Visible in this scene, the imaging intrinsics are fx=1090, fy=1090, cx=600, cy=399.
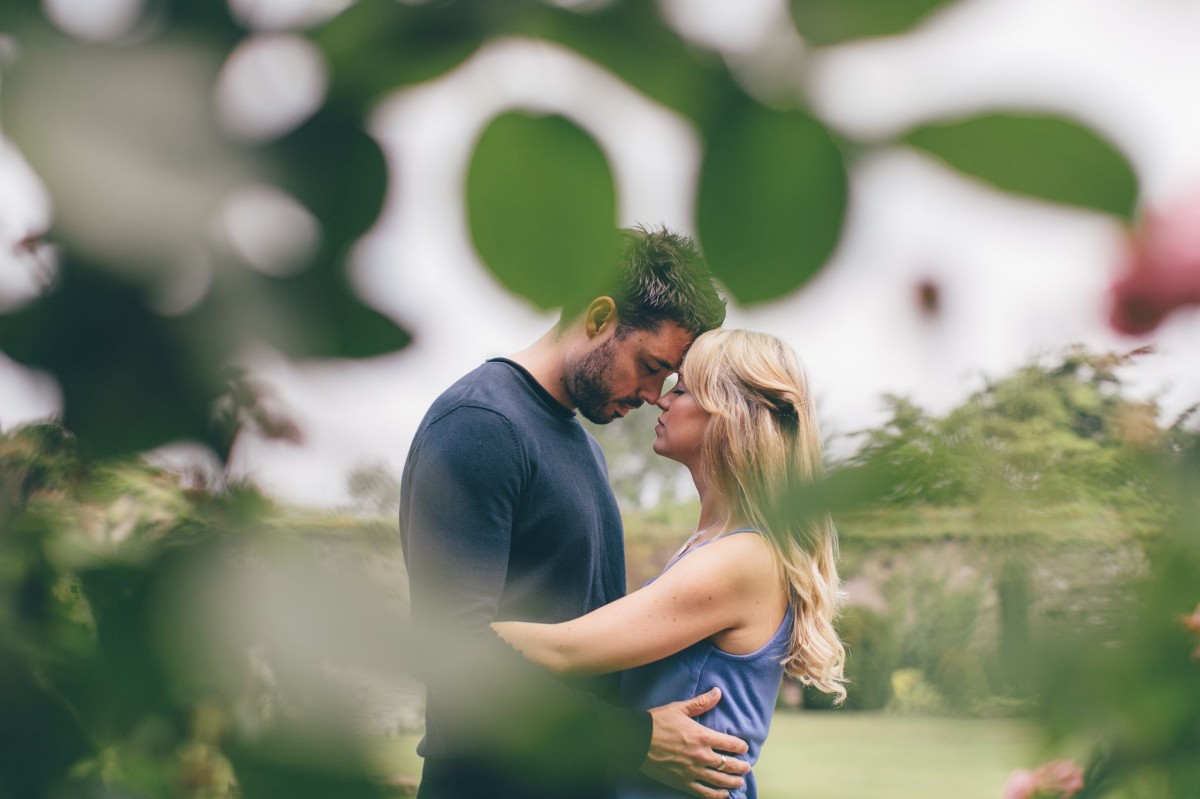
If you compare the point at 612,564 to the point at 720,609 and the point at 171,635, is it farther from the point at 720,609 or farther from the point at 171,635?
the point at 171,635

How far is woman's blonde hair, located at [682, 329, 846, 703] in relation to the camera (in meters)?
0.31

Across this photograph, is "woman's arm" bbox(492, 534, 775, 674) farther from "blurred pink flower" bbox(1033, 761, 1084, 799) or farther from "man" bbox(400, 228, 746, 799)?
"blurred pink flower" bbox(1033, 761, 1084, 799)

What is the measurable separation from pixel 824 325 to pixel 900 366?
2cm

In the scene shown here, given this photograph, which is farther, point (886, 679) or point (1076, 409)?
point (886, 679)

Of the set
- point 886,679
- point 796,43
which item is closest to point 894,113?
point 796,43

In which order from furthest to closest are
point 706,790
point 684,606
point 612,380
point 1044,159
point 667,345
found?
point 684,606 < point 706,790 < point 612,380 < point 667,345 < point 1044,159

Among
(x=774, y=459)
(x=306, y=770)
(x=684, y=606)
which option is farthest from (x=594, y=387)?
(x=306, y=770)

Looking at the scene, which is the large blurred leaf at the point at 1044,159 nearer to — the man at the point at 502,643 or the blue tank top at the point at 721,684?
the man at the point at 502,643

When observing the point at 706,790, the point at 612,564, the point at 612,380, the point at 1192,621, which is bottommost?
the point at 612,564

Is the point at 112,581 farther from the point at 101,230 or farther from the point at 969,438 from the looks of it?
the point at 969,438

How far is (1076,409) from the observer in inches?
12.4

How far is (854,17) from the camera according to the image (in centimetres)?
29

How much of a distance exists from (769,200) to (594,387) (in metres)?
0.96

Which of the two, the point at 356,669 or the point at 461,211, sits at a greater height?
the point at 461,211
